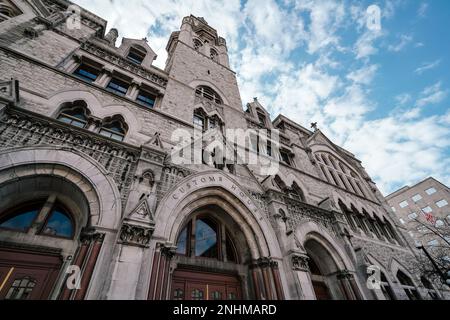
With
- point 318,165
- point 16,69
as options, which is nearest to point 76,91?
point 16,69

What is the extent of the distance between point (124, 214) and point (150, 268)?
4.23 feet

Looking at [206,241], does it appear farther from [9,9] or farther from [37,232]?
[9,9]

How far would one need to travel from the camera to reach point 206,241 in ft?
20.1

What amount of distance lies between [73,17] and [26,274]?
1103cm

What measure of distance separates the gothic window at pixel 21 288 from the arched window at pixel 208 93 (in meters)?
10.1

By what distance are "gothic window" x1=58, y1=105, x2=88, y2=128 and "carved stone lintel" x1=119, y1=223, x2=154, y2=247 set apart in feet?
13.2

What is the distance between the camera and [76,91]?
647 cm

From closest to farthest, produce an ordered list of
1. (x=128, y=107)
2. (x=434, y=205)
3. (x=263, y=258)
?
(x=263, y=258) < (x=128, y=107) < (x=434, y=205)

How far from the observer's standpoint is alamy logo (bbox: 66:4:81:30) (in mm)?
8766

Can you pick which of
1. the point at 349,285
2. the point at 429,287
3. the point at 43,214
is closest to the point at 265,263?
the point at 349,285

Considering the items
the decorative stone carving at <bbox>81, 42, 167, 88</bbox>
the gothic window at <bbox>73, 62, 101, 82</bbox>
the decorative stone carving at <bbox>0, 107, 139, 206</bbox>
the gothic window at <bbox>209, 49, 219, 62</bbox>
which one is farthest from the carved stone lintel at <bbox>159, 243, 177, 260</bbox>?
the gothic window at <bbox>209, 49, 219, 62</bbox>

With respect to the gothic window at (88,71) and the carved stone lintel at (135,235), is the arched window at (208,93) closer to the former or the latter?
the gothic window at (88,71)

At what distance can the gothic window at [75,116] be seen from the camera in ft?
20.0
